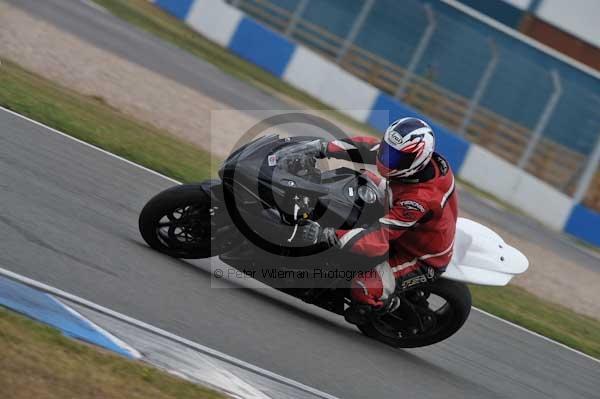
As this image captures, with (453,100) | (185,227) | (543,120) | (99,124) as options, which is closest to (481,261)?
(185,227)

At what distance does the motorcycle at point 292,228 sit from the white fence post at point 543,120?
16843 mm

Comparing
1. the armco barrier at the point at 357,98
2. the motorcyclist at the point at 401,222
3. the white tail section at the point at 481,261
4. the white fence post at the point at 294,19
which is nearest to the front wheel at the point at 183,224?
the motorcyclist at the point at 401,222

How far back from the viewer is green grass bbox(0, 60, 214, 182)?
419 inches

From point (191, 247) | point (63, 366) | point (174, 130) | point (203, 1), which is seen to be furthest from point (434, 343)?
point (203, 1)

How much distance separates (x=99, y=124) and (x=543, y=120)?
14.7 m

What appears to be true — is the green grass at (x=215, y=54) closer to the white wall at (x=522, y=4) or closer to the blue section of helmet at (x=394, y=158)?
the white wall at (x=522, y=4)

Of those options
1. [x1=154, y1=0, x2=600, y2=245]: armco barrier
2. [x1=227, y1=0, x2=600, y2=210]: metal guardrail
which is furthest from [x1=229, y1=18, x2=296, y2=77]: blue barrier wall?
[x1=227, y1=0, x2=600, y2=210]: metal guardrail

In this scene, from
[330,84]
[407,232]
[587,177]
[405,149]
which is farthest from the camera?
[330,84]

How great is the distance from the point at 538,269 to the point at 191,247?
852 cm

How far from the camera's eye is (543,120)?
931 inches

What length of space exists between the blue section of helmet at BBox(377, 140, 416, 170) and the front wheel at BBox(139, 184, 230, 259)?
126cm

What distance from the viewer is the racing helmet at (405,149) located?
6648mm

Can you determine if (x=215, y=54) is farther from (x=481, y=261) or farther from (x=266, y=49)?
(x=481, y=261)

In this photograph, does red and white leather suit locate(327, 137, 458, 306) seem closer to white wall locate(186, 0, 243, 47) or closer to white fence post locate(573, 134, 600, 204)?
white fence post locate(573, 134, 600, 204)
